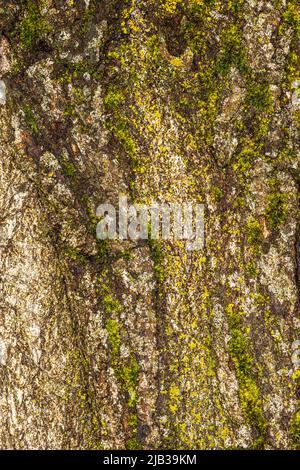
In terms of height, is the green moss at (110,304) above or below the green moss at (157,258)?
below

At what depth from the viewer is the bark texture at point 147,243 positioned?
217 cm

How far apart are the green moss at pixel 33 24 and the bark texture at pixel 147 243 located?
1 cm

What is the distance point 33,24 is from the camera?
7.11 feet

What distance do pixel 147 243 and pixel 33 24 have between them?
3.25 feet

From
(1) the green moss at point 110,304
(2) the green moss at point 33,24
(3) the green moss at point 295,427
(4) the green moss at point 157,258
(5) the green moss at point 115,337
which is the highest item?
(2) the green moss at point 33,24

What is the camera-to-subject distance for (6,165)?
2189mm

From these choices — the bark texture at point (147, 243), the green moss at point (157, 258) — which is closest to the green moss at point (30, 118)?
the bark texture at point (147, 243)

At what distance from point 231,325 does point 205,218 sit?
0.45 meters

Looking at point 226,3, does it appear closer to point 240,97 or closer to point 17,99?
point 240,97

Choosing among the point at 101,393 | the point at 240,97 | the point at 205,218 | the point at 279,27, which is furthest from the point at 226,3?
the point at 101,393

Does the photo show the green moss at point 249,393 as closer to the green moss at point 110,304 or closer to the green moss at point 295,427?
the green moss at point 295,427

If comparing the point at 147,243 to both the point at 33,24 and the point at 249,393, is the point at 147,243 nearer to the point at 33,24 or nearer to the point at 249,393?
the point at 249,393

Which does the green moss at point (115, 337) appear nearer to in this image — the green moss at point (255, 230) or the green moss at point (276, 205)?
the green moss at point (255, 230)

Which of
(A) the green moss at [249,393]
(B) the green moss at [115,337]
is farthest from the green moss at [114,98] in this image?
(A) the green moss at [249,393]
